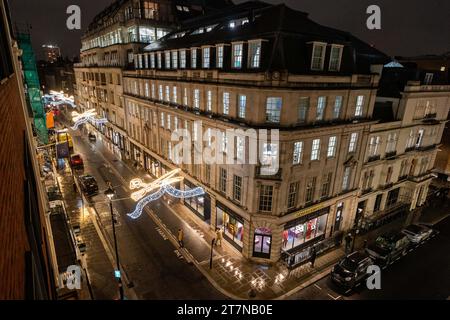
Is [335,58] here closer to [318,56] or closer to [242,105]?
[318,56]

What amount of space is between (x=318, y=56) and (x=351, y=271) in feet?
55.2

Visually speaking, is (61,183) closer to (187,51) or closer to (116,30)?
(187,51)

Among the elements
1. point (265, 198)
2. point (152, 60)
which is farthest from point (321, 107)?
point (152, 60)

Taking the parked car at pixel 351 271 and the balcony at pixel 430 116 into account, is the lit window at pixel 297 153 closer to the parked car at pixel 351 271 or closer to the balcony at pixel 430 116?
the parked car at pixel 351 271

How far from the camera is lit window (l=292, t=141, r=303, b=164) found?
21.0 m

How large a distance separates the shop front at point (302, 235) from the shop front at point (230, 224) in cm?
392

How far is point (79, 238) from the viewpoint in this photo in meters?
25.1

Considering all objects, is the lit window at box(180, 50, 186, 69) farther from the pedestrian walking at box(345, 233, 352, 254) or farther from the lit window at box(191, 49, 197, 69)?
the pedestrian walking at box(345, 233, 352, 254)

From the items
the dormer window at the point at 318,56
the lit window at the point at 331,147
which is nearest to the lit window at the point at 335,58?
the dormer window at the point at 318,56

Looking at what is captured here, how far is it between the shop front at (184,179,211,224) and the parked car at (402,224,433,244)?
64.1 feet

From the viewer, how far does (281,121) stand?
1981 cm

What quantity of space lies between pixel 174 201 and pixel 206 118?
1303cm

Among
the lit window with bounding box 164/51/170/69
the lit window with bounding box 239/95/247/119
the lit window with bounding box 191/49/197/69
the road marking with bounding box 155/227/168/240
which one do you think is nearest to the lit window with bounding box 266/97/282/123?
the lit window with bounding box 239/95/247/119
